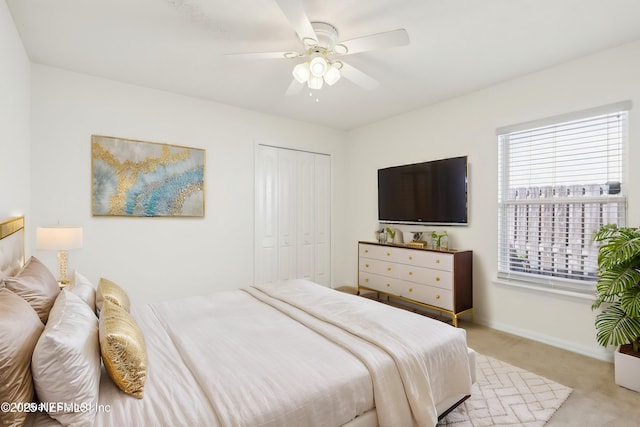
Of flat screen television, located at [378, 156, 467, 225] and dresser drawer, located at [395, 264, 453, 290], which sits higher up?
flat screen television, located at [378, 156, 467, 225]

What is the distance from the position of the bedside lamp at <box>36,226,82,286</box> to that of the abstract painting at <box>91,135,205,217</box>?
1.96ft


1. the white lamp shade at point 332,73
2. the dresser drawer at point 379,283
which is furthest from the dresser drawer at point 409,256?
the white lamp shade at point 332,73

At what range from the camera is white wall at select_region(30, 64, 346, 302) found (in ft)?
9.80

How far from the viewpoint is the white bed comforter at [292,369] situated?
119 centimetres

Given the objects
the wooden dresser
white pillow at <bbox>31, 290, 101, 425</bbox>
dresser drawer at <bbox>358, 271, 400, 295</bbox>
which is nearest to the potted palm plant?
the wooden dresser

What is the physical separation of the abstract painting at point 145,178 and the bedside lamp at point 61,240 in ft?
1.96

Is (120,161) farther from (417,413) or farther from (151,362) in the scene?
(417,413)

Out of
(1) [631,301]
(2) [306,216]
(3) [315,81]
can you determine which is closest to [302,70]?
(3) [315,81]

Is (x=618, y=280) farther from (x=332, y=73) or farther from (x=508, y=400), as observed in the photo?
(x=332, y=73)

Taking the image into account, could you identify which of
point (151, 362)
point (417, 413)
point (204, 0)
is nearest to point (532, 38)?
point (204, 0)

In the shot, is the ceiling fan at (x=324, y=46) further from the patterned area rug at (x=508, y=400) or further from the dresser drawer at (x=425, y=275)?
the patterned area rug at (x=508, y=400)

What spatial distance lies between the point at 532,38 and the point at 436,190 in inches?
71.8

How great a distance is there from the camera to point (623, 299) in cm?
224

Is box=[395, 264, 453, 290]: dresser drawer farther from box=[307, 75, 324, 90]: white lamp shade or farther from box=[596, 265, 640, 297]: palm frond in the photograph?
box=[307, 75, 324, 90]: white lamp shade
